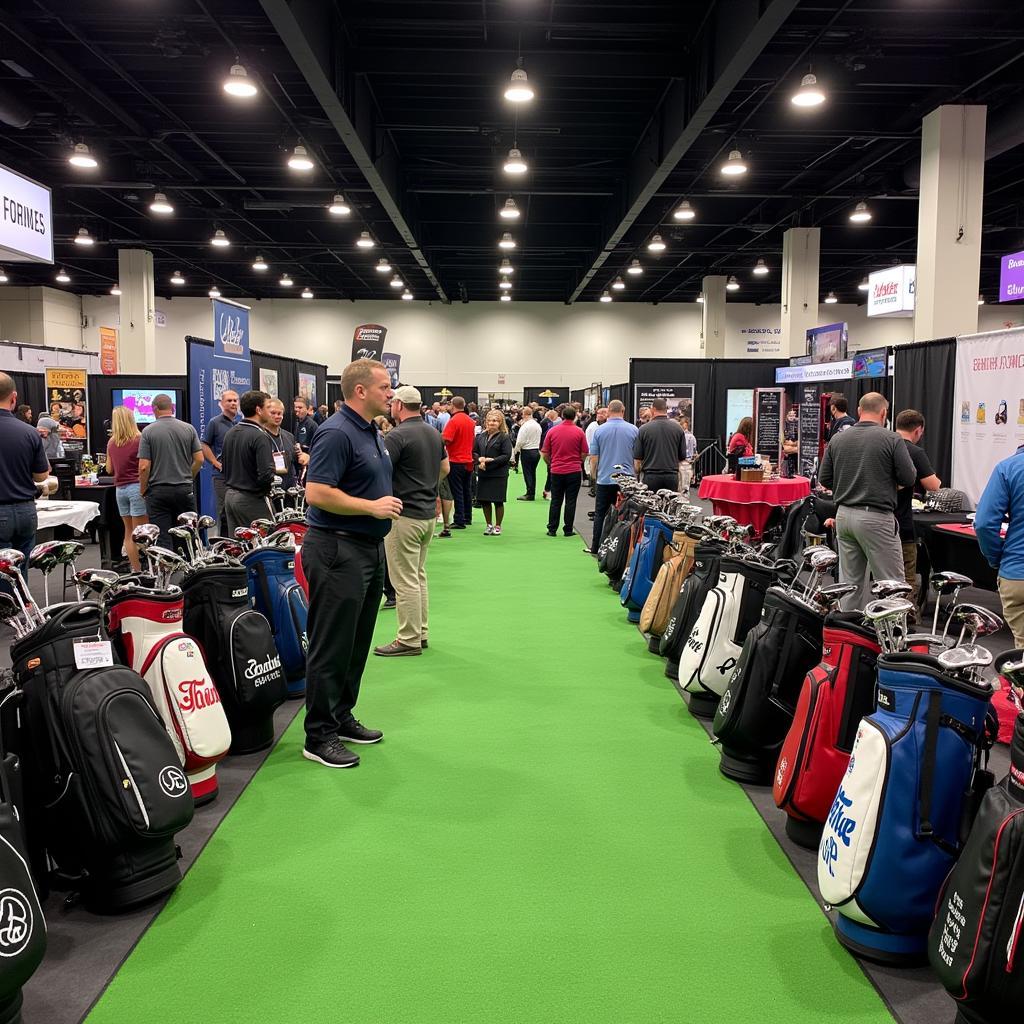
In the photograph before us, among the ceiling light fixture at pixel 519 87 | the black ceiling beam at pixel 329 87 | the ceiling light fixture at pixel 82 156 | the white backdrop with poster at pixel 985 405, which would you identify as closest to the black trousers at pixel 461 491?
the black ceiling beam at pixel 329 87

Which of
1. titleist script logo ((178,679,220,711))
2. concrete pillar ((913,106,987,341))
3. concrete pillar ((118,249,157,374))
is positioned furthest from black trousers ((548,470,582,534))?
concrete pillar ((118,249,157,374))

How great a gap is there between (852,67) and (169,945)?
34.2 ft

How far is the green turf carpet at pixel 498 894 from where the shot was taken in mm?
2287

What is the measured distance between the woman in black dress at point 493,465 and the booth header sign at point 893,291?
7.97 m

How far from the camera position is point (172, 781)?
8.68 ft

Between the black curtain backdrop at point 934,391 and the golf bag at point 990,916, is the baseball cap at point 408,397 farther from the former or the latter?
the black curtain backdrop at point 934,391

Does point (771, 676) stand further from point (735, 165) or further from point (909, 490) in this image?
point (735, 165)

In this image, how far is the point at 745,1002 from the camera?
2.29 meters

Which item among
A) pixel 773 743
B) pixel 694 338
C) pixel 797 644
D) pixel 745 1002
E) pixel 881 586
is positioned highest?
pixel 694 338

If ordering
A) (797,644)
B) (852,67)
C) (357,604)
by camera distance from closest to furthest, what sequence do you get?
(797,644) → (357,604) → (852,67)

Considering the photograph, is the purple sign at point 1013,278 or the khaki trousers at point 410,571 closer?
the khaki trousers at point 410,571

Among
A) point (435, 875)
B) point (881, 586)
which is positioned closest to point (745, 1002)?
point (435, 875)

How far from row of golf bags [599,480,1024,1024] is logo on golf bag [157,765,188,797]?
6.22ft

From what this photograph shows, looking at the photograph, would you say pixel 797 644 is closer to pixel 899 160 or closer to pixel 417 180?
pixel 899 160
